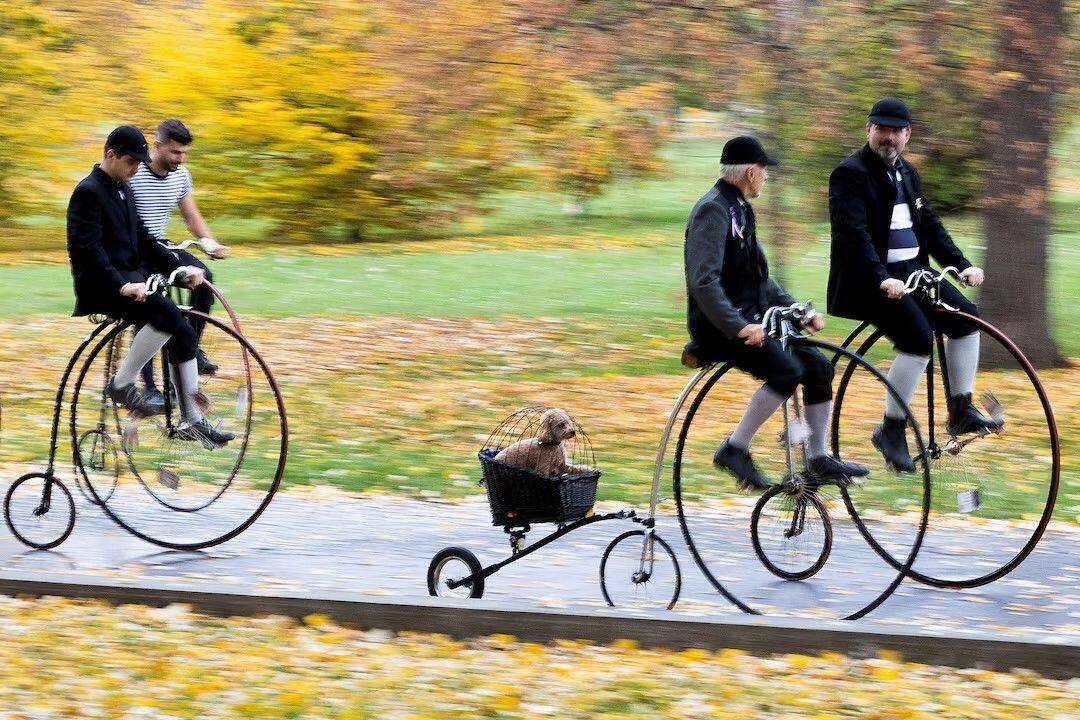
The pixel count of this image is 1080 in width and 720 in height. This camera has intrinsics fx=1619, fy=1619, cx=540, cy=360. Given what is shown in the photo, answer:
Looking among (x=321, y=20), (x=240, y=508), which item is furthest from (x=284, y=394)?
(x=321, y=20)

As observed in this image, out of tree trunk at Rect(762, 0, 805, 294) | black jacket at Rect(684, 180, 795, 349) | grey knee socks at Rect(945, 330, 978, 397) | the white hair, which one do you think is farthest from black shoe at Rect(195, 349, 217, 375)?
tree trunk at Rect(762, 0, 805, 294)

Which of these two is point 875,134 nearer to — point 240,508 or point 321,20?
point 240,508

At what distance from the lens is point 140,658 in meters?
5.92

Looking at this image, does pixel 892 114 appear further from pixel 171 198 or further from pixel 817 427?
pixel 171 198

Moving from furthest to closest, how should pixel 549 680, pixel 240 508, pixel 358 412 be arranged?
1. pixel 358 412
2. pixel 240 508
3. pixel 549 680

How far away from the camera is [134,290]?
7.60m

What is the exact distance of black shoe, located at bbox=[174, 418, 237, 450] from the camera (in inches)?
321

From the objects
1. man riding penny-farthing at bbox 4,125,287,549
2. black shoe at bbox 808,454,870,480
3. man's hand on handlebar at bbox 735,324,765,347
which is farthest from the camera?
man riding penny-farthing at bbox 4,125,287,549

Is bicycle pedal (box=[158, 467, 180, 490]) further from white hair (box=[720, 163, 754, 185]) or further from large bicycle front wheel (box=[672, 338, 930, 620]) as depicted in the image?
white hair (box=[720, 163, 754, 185])

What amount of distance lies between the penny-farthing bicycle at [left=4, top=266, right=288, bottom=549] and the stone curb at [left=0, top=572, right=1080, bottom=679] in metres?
1.19

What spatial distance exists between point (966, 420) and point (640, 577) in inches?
68.4

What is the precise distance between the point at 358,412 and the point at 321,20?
10.6 m

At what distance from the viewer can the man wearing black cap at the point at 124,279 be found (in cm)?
769

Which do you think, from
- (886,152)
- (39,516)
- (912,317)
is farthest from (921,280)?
(39,516)
